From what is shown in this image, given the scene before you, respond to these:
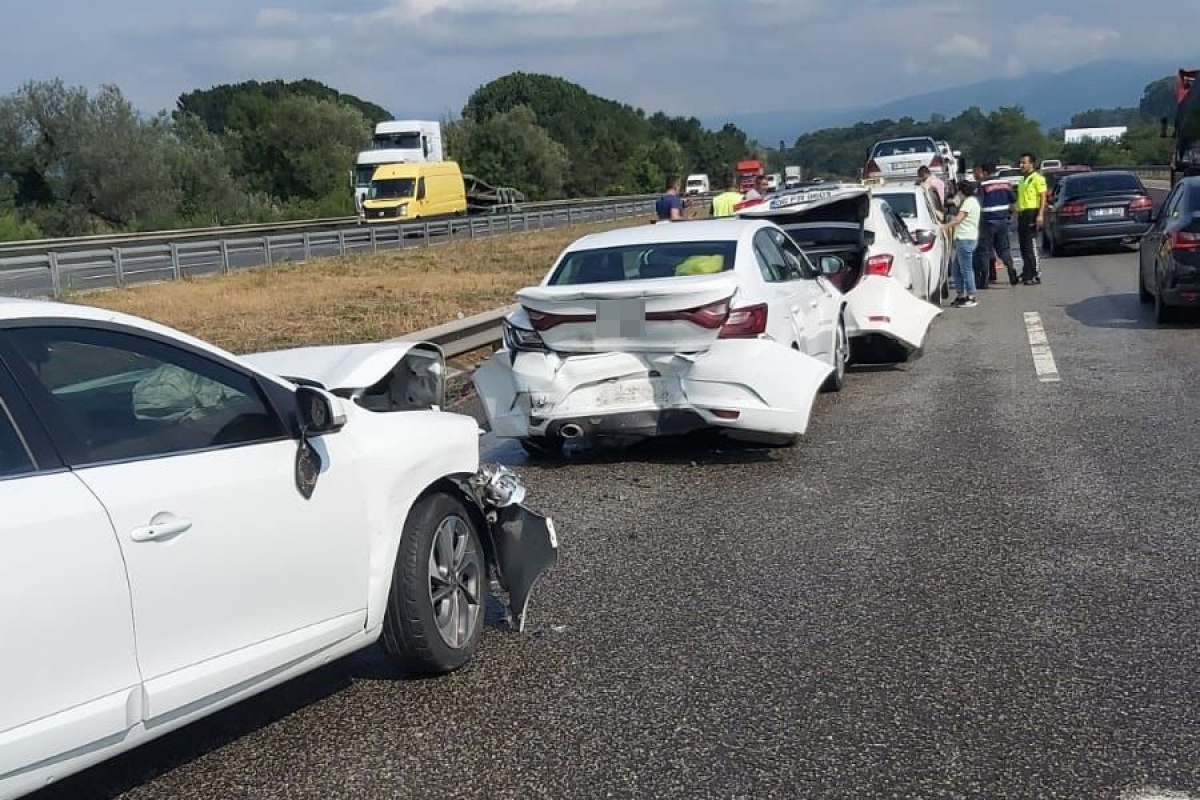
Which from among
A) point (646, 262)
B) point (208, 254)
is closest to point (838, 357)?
point (646, 262)

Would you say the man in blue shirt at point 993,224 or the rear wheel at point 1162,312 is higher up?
the man in blue shirt at point 993,224

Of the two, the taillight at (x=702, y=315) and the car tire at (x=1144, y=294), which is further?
the car tire at (x=1144, y=294)

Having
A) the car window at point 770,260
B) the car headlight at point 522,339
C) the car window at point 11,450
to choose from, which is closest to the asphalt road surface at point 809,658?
the car headlight at point 522,339

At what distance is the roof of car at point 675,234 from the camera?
934 centimetres

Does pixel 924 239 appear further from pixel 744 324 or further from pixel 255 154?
pixel 255 154

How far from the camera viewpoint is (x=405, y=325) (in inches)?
661

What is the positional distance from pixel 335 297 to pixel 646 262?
45.4ft

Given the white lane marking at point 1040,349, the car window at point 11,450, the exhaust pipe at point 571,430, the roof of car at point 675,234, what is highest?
the roof of car at point 675,234

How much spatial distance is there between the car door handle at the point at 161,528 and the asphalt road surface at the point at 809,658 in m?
0.87

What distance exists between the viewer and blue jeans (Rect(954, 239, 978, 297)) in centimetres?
1711

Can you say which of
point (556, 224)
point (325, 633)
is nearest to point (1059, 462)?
point (325, 633)

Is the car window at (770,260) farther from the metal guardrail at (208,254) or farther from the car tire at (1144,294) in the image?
the metal guardrail at (208,254)

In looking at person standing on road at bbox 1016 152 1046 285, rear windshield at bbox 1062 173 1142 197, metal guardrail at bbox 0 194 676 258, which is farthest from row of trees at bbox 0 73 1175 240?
person standing on road at bbox 1016 152 1046 285

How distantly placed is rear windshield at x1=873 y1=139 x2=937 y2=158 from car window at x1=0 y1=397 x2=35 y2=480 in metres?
29.9
